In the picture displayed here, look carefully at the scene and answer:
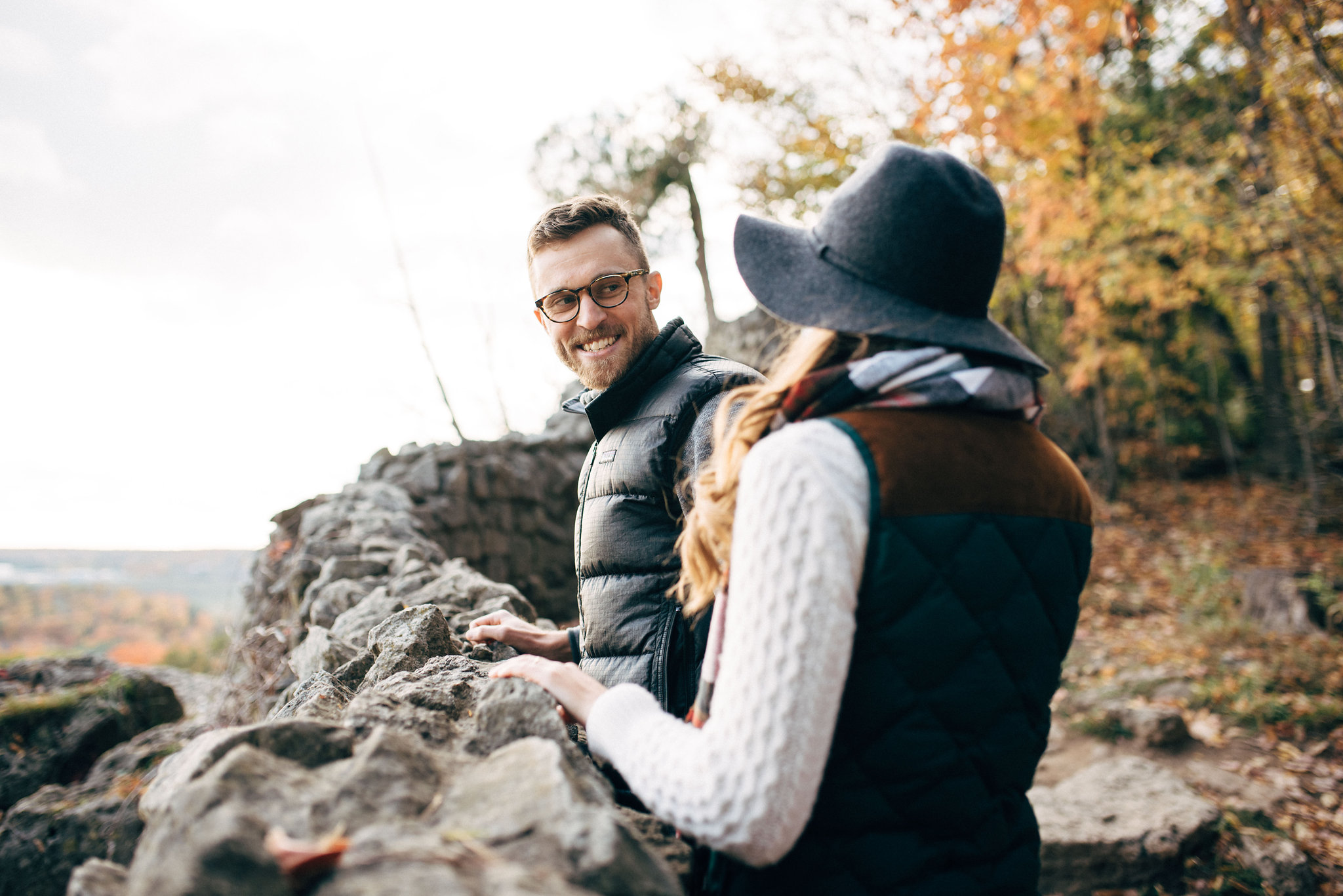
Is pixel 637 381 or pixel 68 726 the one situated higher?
pixel 637 381

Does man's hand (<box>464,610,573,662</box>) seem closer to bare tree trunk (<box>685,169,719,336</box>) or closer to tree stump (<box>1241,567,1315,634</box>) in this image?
tree stump (<box>1241,567,1315,634</box>)

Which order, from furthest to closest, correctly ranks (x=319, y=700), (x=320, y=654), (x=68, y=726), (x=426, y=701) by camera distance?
(x=68, y=726)
(x=320, y=654)
(x=319, y=700)
(x=426, y=701)

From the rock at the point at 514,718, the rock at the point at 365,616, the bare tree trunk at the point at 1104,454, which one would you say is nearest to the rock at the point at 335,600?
the rock at the point at 365,616

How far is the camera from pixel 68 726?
483cm

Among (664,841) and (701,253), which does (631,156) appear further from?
(664,841)

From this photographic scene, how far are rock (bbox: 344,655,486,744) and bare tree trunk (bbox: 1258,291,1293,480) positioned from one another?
12.1 metres

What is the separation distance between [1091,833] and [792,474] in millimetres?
3575

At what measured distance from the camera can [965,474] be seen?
3.29 feet

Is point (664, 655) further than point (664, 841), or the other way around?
point (664, 655)

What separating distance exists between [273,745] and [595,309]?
1510 mm

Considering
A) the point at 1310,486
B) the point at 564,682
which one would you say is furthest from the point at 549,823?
the point at 1310,486

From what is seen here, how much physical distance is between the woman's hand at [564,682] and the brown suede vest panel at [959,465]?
67 centimetres

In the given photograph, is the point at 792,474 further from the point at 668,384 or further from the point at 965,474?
the point at 668,384

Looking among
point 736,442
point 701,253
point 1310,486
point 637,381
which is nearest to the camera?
point 736,442
